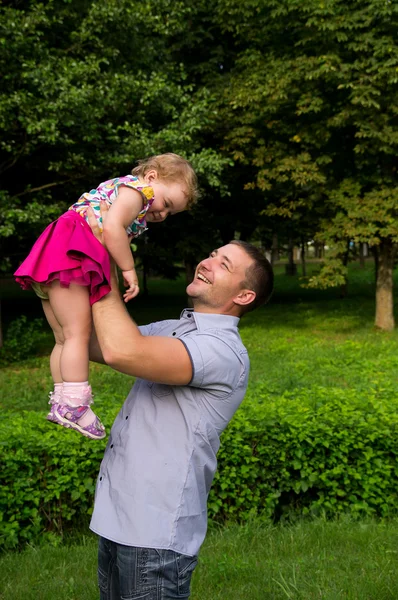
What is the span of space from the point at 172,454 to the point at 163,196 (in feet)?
4.36

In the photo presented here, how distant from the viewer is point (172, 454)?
8.32ft

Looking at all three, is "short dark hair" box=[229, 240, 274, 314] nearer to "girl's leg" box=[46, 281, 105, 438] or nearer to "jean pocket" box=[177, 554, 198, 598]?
"girl's leg" box=[46, 281, 105, 438]

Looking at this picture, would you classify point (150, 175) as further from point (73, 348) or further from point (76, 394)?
point (76, 394)

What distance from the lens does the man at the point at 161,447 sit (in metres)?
2.48

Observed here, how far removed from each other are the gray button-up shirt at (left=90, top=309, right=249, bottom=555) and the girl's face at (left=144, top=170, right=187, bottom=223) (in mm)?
825

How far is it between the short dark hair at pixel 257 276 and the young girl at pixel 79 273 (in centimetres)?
53

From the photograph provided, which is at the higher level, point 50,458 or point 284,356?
point 50,458

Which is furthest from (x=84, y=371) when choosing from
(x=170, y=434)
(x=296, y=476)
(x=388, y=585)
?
(x=296, y=476)

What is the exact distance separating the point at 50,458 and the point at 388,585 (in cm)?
300

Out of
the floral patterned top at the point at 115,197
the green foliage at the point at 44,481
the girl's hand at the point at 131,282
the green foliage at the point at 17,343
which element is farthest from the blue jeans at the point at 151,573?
the green foliage at the point at 17,343

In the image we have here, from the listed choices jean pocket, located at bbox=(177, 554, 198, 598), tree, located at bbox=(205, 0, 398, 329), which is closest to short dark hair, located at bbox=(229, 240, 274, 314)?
jean pocket, located at bbox=(177, 554, 198, 598)

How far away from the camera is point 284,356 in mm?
15250

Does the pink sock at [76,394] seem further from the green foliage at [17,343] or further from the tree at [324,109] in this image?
the tree at [324,109]

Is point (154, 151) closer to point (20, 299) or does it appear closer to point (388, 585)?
point (388, 585)
